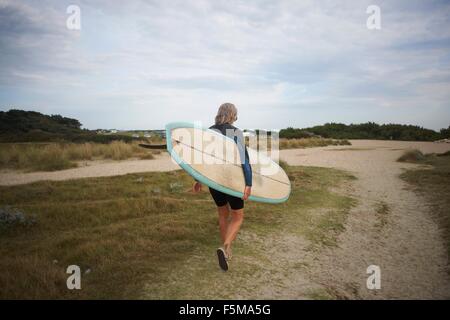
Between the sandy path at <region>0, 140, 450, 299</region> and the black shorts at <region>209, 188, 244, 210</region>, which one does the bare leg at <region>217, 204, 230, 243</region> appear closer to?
the black shorts at <region>209, 188, 244, 210</region>

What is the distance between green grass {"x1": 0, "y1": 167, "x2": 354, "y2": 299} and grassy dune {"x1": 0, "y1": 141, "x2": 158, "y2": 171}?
5.30 meters

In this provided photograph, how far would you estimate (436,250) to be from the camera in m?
4.61

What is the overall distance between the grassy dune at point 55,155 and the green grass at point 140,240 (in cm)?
530

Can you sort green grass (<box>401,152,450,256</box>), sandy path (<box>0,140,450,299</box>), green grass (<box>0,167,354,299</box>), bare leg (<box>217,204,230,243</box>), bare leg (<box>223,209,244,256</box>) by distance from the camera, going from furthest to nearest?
green grass (<box>401,152,450,256</box>)
bare leg (<box>217,204,230,243</box>)
bare leg (<box>223,209,244,256</box>)
sandy path (<box>0,140,450,299</box>)
green grass (<box>0,167,354,299</box>)

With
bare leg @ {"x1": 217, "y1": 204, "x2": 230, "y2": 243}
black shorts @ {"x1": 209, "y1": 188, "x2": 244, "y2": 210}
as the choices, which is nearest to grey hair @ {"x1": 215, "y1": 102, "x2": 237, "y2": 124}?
black shorts @ {"x1": 209, "y1": 188, "x2": 244, "y2": 210}

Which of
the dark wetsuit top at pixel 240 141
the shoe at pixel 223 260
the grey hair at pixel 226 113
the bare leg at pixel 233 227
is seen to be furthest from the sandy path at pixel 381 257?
the grey hair at pixel 226 113

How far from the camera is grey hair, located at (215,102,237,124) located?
372cm

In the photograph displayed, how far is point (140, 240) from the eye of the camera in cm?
436

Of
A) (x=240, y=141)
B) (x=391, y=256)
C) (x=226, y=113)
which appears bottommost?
(x=391, y=256)

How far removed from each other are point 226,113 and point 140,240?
2199 millimetres

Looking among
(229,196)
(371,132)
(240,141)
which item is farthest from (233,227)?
(371,132)

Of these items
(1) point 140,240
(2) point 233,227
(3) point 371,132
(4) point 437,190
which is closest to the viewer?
(2) point 233,227

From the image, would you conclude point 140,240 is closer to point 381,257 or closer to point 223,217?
point 223,217
